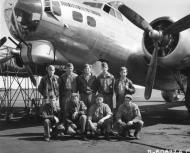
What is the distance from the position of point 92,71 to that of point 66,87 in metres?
2.25

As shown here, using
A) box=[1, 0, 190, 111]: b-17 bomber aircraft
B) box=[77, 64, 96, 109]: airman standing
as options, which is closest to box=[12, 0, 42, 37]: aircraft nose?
box=[1, 0, 190, 111]: b-17 bomber aircraft

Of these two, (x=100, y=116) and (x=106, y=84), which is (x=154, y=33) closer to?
(x=106, y=84)

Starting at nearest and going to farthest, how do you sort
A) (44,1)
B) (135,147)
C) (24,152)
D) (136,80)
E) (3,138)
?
(24,152) → (135,147) → (3,138) → (44,1) → (136,80)

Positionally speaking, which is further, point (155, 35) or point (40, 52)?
point (155, 35)

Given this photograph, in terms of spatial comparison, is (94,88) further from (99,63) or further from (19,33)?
(19,33)

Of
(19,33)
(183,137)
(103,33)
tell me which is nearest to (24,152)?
(183,137)

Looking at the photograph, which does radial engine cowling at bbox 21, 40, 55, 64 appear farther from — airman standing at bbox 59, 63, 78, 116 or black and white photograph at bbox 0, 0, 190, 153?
airman standing at bbox 59, 63, 78, 116

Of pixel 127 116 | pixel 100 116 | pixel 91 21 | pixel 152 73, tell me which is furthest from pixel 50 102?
pixel 91 21

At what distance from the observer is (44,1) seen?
31.1 feet

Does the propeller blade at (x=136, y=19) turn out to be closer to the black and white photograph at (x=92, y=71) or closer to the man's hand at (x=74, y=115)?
the black and white photograph at (x=92, y=71)

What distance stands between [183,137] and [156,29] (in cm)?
413

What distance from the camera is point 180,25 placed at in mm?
9375

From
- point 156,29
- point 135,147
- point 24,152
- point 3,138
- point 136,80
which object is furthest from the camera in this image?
point 136,80

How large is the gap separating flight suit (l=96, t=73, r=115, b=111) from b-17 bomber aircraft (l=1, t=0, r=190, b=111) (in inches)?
78.0
